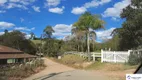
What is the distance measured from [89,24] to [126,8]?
1261 centimetres

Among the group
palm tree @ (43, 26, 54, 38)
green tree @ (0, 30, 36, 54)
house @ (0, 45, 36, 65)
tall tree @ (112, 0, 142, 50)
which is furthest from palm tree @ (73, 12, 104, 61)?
palm tree @ (43, 26, 54, 38)

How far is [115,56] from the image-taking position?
3133 centimetres

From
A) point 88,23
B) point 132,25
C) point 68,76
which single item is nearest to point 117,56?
point 132,25

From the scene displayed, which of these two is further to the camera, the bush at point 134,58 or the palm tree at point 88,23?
the palm tree at point 88,23

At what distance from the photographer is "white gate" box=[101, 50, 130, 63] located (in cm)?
2915

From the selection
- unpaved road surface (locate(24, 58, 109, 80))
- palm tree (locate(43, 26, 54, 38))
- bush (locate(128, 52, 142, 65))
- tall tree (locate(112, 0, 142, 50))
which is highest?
palm tree (locate(43, 26, 54, 38))

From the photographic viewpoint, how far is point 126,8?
3369 centimetres

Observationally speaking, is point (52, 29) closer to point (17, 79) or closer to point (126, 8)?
point (126, 8)

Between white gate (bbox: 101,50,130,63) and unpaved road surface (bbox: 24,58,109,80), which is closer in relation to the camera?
unpaved road surface (bbox: 24,58,109,80)

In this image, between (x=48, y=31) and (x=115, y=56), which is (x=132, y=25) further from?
(x=48, y=31)

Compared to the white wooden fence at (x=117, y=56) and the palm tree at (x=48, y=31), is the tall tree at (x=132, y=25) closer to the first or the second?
the white wooden fence at (x=117, y=56)

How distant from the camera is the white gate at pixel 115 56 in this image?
29147 mm

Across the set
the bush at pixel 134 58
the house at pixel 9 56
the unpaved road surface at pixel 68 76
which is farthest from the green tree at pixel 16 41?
the bush at pixel 134 58

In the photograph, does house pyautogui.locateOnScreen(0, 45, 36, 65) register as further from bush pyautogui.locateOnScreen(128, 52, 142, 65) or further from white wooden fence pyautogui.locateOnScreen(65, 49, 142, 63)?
bush pyautogui.locateOnScreen(128, 52, 142, 65)
